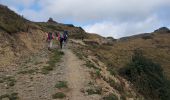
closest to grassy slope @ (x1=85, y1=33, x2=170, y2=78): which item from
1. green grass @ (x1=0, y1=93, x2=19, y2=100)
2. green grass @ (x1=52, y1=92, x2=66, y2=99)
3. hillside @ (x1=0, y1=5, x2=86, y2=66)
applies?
hillside @ (x1=0, y1=5, x2=86, y2=66)

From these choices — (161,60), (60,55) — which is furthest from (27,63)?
(161,60)

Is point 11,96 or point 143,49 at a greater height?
point 143,49

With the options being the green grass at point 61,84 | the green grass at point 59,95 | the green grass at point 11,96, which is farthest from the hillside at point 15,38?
the green grass at point 59,95

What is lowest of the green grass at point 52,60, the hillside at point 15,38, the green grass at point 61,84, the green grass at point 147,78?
the green grass at point 147,78

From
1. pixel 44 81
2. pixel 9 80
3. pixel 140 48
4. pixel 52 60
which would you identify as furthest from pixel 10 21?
pixel 140 48

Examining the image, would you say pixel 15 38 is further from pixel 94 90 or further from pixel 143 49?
pixel 143 49

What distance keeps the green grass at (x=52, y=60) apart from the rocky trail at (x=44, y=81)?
279mm

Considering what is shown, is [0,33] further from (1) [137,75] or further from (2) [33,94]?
(2) [33,94]

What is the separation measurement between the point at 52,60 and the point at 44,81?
26.8 ft

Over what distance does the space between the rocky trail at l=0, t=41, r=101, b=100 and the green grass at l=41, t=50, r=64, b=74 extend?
28 cm

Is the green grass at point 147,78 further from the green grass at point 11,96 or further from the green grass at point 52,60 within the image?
the green grass at point 11,96

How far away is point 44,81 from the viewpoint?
82.3ft

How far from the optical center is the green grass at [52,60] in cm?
2866

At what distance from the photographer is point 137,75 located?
34469 mm
